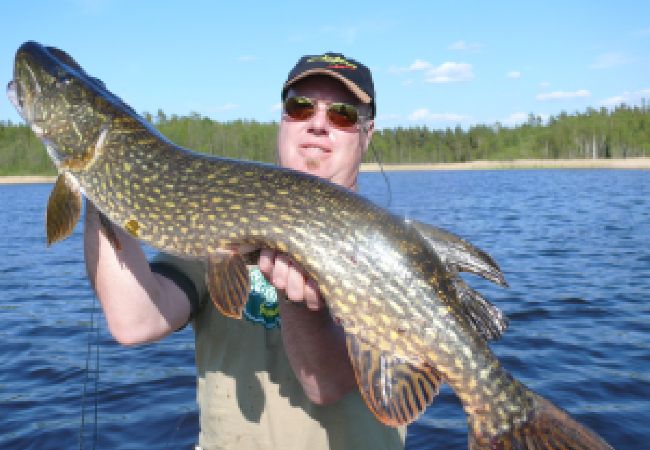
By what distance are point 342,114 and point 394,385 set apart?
49.7 inches

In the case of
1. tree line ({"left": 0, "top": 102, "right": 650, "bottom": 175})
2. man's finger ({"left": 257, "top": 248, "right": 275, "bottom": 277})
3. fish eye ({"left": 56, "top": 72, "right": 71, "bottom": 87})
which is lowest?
man's finger ({"left": 257, "top": 248, "right": 275, "bottom": 277})

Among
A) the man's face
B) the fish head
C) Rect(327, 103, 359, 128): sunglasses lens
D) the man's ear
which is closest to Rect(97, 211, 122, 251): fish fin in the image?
the fish head

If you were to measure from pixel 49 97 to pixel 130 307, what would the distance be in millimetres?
982

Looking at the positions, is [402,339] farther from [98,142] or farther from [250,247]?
[98,142]

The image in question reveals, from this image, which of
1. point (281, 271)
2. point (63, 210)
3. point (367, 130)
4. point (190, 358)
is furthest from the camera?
point (190, 358)

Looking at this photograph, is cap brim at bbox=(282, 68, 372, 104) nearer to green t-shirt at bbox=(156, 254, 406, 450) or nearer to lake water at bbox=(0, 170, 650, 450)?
lake water at bbox=(0, 170, 650, 450)

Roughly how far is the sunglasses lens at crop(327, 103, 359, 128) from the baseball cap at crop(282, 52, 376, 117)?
0.23 ft

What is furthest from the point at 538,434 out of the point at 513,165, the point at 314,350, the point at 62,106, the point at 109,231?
Result: the point at 513,165

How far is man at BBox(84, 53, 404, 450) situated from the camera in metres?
2.12

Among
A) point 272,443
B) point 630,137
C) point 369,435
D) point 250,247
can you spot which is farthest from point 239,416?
point 630,137

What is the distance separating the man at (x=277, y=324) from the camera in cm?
212

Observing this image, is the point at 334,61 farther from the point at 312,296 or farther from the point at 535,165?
the point at 535,165

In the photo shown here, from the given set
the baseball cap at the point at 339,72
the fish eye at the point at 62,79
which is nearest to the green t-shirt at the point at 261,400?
the fish eye at the point at 62,79

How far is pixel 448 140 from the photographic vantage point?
3536 inches
